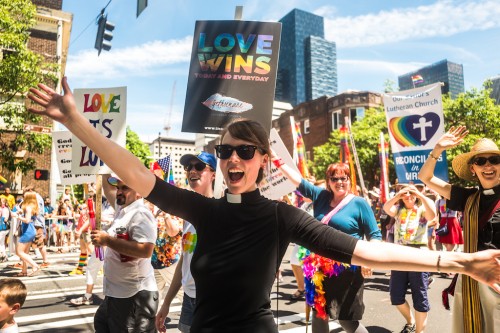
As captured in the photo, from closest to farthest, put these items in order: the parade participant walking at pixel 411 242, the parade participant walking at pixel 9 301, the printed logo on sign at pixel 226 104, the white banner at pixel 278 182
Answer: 1. the parade participant walking at pixel 9 301
2. the printed logo on sign at pixel 226 104
3. the parade participant walking at pixel 411 242
4. the white banner at pixel 278 182

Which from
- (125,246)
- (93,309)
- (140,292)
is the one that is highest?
(125,246)

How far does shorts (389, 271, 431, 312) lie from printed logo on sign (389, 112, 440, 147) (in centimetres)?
209

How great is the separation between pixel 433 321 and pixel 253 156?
17.9 ft

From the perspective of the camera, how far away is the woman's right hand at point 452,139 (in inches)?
143

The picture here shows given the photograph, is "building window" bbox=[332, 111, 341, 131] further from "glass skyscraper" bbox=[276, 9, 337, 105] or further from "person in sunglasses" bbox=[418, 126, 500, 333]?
"glass skyscraper" bbox=[276, 9, 337, 105]

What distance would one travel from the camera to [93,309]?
693 centimetres

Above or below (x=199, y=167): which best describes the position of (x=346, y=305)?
below

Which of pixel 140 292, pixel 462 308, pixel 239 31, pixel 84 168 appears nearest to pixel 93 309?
pixel 84 168

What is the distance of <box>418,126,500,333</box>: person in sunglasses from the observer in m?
3.00

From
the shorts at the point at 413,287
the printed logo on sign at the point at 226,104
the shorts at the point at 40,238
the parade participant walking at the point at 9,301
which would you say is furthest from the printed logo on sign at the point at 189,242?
the shorts at the point at 40,238

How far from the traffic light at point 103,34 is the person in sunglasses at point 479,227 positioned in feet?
33.0

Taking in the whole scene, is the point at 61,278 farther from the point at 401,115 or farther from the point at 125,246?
the point at 401,115

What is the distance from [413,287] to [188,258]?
314cm

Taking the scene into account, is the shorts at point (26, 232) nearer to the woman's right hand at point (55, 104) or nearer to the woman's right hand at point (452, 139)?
the woman's right hand at point (55, 104)
